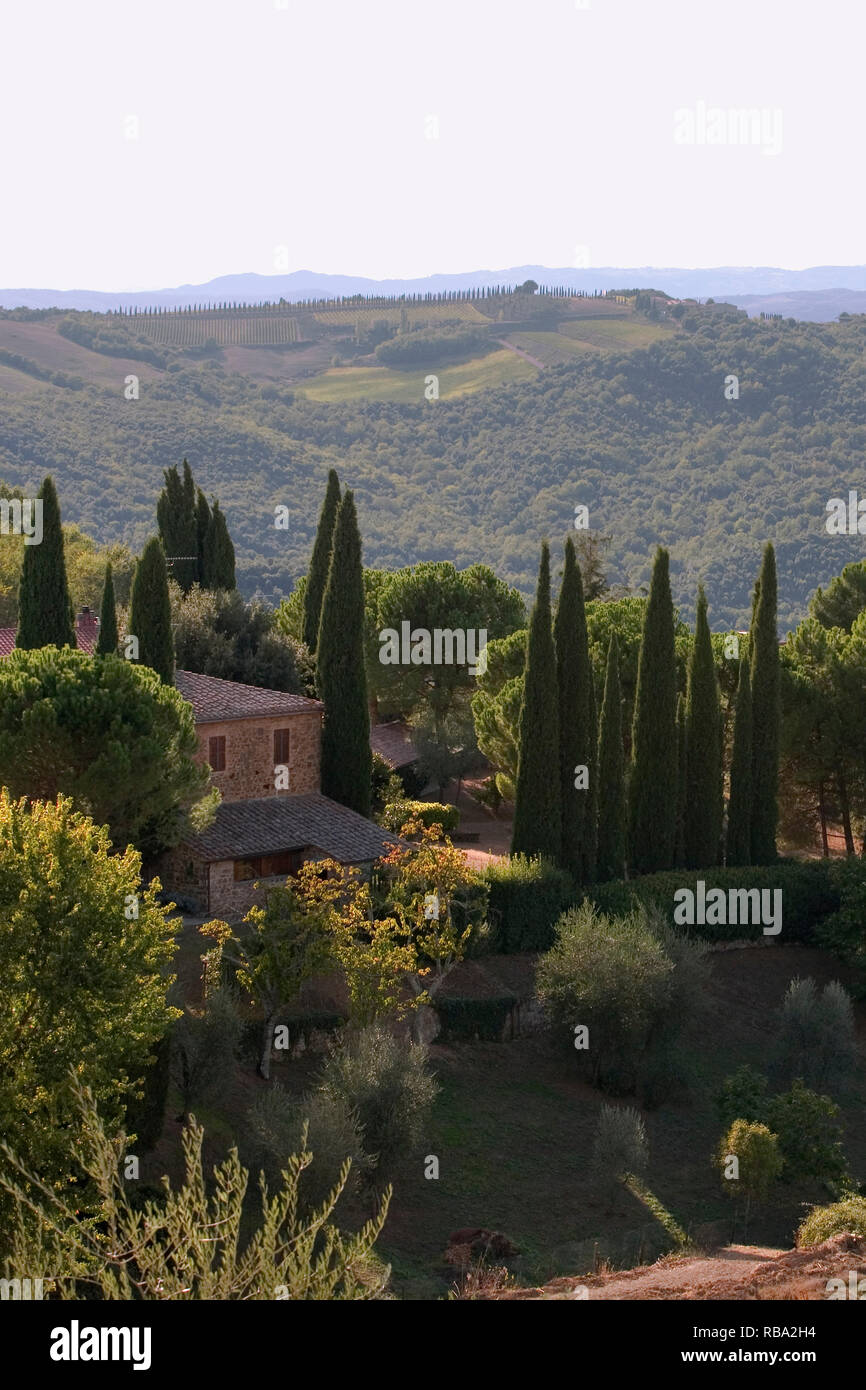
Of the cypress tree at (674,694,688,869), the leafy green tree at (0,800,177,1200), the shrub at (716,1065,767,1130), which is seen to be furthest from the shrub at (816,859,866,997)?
the leafy green tree at (0,800,177,1200)

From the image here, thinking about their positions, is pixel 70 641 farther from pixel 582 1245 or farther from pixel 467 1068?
pixel 582 1245

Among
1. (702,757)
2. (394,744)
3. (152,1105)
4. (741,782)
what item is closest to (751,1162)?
(152,1105)

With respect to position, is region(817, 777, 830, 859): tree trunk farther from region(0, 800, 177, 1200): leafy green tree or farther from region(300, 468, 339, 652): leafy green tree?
region(0, 800, 177, 1200): leafy green tree

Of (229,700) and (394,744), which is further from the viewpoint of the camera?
(394,744)

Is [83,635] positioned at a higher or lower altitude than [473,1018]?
higher

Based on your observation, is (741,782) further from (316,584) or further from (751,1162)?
(751,1162)
